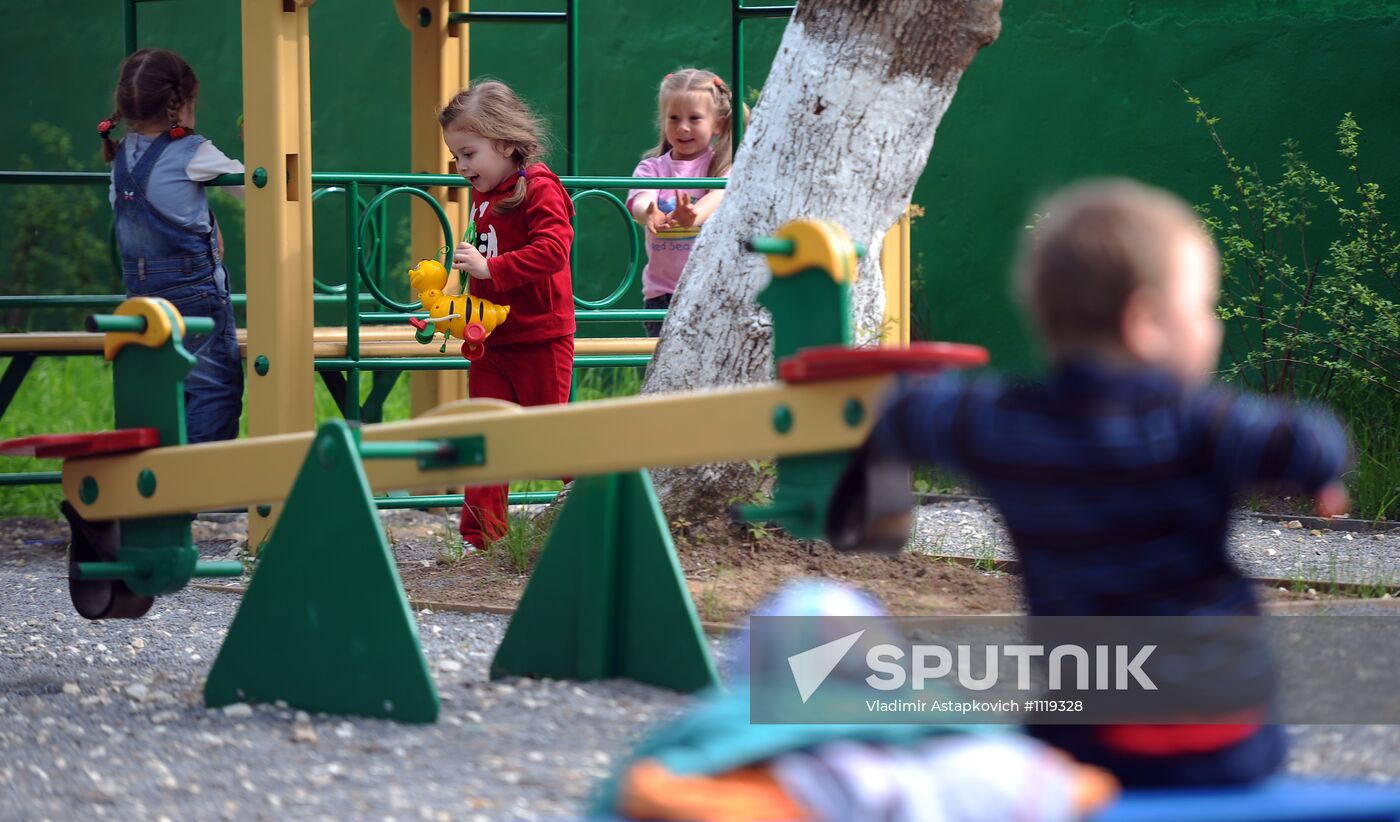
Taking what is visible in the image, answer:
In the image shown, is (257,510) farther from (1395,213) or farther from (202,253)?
(1395,213)

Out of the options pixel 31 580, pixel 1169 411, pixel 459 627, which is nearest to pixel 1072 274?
pixel 1169 411

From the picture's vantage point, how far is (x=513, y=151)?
15.5 feet

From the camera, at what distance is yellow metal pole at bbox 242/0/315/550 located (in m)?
4.96

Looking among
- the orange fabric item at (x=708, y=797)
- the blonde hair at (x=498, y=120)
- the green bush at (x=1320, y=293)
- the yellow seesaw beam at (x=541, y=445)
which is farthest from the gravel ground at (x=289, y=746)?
the green bush at (x=1320, y=293)

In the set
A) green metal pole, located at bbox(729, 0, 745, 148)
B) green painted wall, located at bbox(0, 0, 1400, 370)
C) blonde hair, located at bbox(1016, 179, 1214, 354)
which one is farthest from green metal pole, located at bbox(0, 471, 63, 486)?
blonde hair, located at bbox(1016, 179, 1214, 354)

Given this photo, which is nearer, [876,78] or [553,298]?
[876,78]

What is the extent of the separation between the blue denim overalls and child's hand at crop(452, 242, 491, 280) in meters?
1.13

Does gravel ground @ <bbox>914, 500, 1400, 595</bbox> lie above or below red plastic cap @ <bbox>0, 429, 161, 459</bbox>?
below

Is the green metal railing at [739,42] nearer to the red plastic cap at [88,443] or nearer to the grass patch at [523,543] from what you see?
the grass patch at [523,543]

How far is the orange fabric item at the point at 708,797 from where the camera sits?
58.9 inches

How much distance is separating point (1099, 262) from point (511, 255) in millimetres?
3044

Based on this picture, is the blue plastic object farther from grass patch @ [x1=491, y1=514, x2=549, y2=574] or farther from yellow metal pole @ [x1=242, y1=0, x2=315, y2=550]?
yellow metal pole @ [x1=242, y1=0, x2=315, y2=550]

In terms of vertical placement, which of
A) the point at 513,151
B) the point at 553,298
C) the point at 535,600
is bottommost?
the point at 535,600

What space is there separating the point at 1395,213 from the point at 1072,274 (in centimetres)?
534
